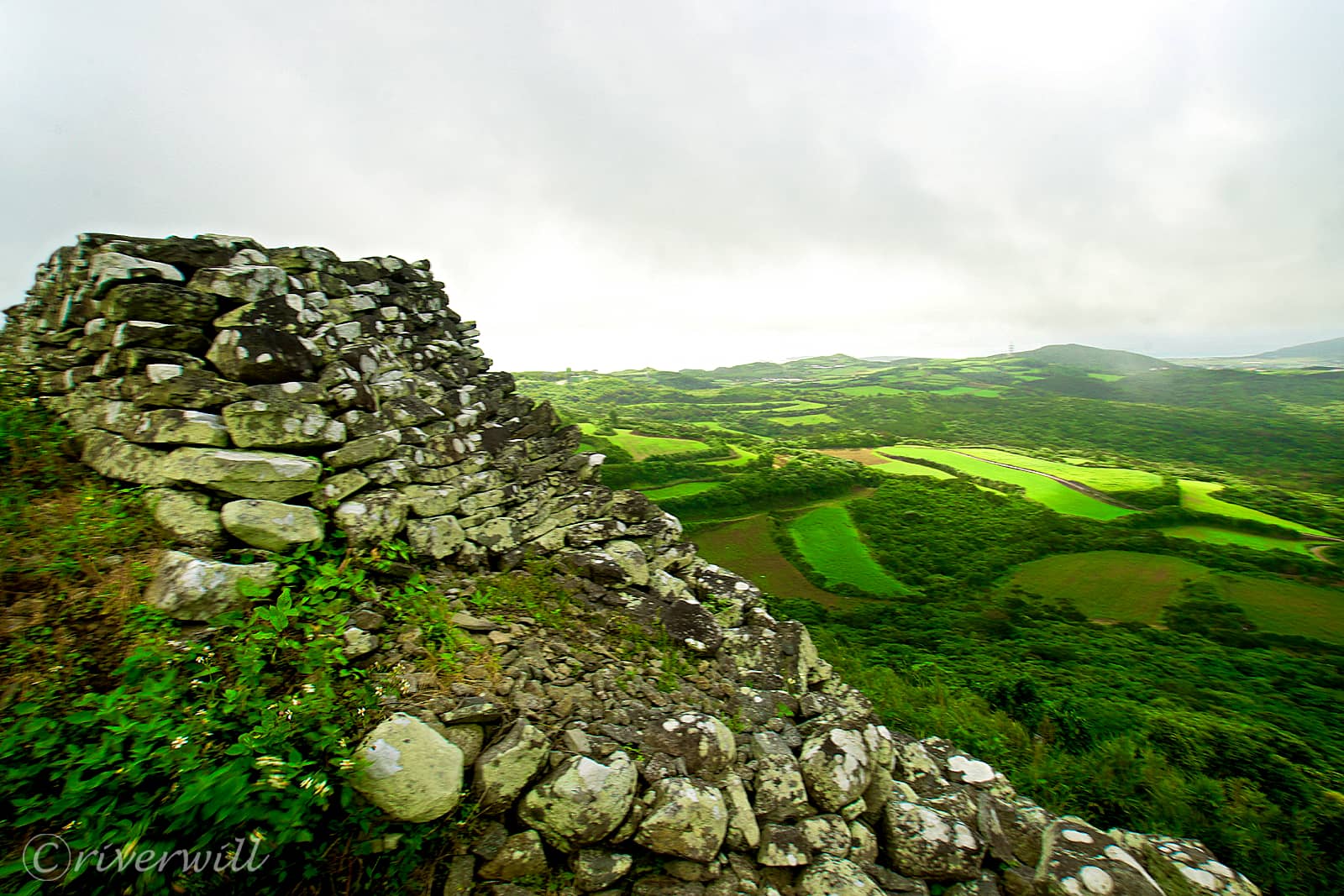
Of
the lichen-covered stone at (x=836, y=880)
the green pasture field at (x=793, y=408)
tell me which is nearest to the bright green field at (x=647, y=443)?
the lichen-covered stone at (x=836, y=880)

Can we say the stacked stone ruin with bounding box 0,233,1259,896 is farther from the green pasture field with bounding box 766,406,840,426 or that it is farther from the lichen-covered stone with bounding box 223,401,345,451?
the green pasture field with bounding box 766,406,840,426

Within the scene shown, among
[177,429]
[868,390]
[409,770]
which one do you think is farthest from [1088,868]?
[868,390]

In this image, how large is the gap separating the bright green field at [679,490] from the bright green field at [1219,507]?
72609mm

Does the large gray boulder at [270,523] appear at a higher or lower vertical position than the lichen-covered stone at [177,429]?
lower

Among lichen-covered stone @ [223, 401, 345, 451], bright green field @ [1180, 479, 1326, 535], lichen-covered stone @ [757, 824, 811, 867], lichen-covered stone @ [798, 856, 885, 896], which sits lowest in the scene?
bright green field @ [1180, 479, 1326, 535]

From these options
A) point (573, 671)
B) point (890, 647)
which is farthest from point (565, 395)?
point (573, 671)

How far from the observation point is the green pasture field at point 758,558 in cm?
4556

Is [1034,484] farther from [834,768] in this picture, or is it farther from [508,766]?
[508,766]

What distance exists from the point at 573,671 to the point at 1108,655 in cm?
5721

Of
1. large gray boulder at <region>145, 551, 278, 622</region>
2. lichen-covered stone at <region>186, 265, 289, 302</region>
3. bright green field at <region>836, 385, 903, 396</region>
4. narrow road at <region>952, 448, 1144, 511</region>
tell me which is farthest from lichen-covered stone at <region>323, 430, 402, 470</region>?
bright green field at <region>836, 385, 903, 396</region>

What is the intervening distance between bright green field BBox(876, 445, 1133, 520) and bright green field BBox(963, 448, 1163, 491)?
5541mm

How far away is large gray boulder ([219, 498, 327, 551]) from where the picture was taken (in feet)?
17.0

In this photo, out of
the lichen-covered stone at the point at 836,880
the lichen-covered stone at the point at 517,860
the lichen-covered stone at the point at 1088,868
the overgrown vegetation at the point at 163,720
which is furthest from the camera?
the lichen-covered stone at the point at 1088,868

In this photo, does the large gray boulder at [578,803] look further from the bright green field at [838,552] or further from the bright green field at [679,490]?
the bright green field at [679,490]
